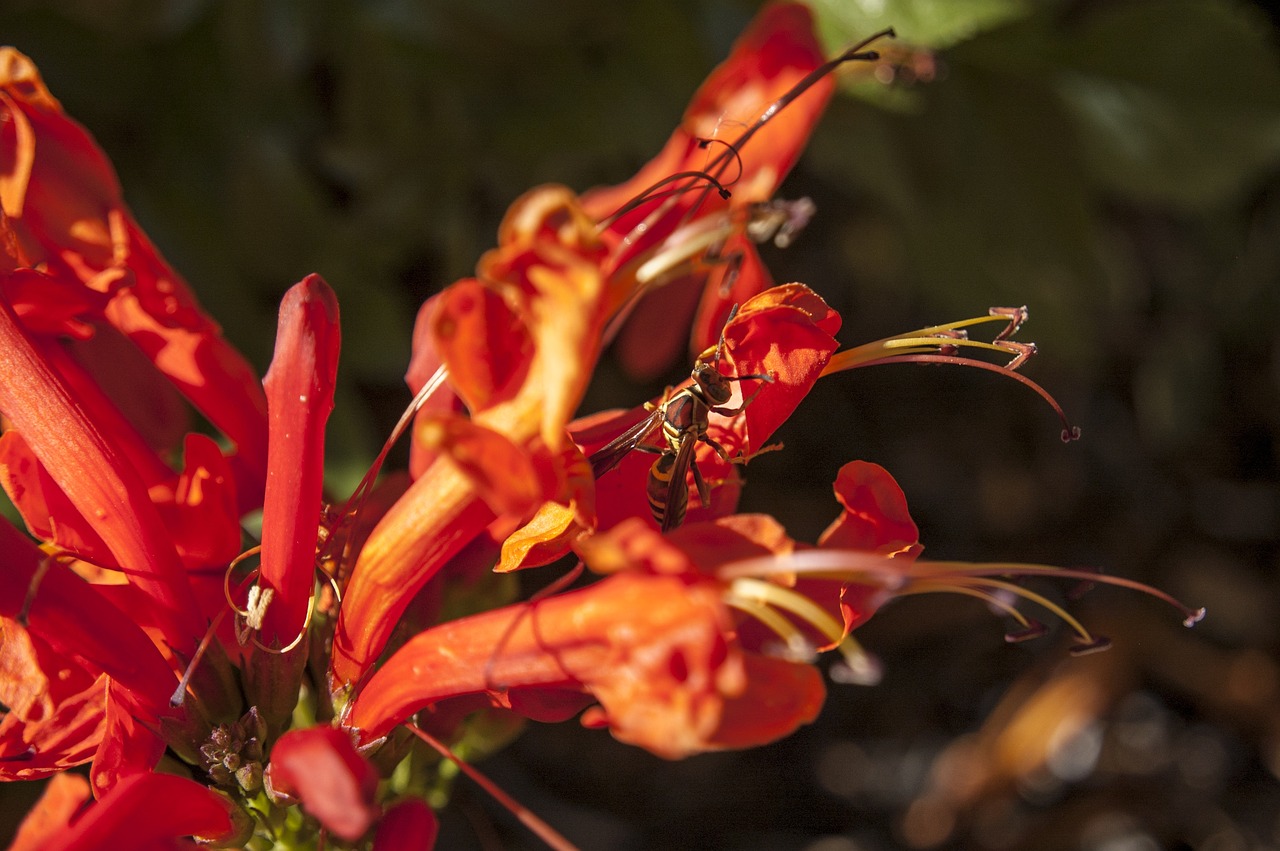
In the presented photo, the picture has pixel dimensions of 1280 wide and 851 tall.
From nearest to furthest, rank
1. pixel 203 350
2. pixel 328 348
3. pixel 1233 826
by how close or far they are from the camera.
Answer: pixel 328 348
pixel 203 350
pixel 1233 826

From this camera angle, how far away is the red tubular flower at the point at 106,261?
1.05 meters

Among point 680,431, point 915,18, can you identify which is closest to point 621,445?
point 680,431

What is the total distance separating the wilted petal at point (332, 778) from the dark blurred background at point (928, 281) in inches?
30.9

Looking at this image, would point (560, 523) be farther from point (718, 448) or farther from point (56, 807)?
point (56, 807)

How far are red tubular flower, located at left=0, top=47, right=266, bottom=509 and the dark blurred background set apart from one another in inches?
18.5

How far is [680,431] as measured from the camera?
37.2 inches

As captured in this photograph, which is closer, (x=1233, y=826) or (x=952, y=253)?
(x=952, y=253)

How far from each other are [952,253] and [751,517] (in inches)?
46.2

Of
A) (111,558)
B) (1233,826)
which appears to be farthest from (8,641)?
(1233,826)

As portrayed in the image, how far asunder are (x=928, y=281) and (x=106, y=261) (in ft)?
4.17

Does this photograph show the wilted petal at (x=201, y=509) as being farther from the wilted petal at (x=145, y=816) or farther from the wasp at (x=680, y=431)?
the wasp at (x=680, y=431)

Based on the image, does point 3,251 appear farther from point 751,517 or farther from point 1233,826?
point 1233,826

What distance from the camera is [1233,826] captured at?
8.39 feet

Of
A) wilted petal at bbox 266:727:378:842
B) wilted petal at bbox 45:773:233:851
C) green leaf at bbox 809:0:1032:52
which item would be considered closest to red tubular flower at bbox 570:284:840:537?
wilted petal at bbox 266:727:378:842
